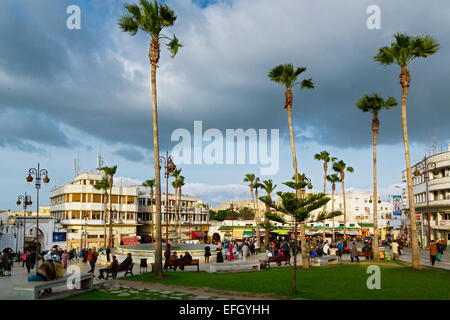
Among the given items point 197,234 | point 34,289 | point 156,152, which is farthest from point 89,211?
point 34,289

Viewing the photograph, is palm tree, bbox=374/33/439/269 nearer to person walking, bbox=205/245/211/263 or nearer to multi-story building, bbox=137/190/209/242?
person walking, bbox=205/245/211/263

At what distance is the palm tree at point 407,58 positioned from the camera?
64.6 feet

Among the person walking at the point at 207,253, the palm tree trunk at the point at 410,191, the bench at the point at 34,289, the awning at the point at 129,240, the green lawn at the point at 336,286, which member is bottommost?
the awning at the point at 129,240

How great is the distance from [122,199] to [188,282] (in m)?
50.9

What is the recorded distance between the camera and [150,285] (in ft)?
47.7

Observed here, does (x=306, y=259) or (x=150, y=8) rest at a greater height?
(x=150, y=8)

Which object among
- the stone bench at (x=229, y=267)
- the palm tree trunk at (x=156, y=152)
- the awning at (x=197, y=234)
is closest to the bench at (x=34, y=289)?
the palm tree trunk at (x=156, y=152)

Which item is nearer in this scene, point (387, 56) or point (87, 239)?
point (387, 56)

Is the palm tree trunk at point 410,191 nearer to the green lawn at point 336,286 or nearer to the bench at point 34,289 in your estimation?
the green lawn at point 336,286

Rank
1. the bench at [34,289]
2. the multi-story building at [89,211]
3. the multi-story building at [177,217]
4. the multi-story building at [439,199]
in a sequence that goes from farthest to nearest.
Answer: the multi-story building at [177,217] < the multi-story building at [89,211] < the multi-story building at [439,199] < the bench at [34,289]

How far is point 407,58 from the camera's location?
20.4 m
